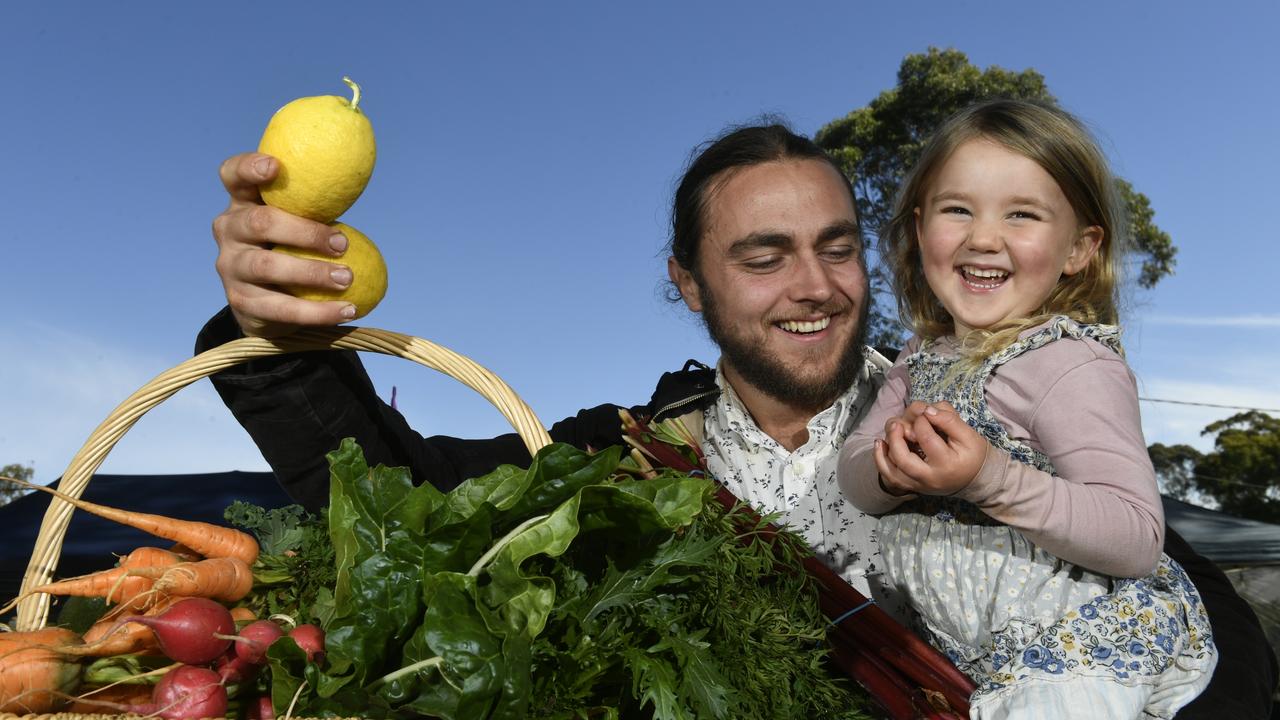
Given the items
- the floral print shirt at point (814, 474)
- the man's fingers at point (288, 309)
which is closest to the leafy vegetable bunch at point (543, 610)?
the man's fingers at point (288, 309)

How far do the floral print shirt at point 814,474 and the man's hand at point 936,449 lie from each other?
106 centimetres

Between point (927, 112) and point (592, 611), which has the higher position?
point (927, 112)

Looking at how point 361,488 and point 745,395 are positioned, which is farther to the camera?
point 745,395

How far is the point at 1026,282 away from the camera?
218cm

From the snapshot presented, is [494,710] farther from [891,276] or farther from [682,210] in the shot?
[682,210]

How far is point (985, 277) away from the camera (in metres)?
2.22

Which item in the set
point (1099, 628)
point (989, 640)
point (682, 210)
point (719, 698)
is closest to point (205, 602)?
point (719, 698)

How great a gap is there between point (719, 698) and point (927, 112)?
50.3ft

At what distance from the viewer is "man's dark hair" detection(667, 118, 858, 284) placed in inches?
145

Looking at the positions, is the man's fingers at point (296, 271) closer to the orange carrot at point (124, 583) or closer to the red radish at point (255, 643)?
the orange carrot at point (124, 583)

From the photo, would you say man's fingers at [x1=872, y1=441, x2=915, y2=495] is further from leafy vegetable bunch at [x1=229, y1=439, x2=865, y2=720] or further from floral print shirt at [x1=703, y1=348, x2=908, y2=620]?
floral print shirt at [x1=703, y1=348, x2=908, y2=620]

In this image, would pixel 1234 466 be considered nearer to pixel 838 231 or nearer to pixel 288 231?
pixel 838 231

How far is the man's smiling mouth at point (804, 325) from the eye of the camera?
135 inches

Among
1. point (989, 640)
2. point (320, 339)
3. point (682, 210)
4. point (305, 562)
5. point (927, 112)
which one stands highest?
point (927, 112)
